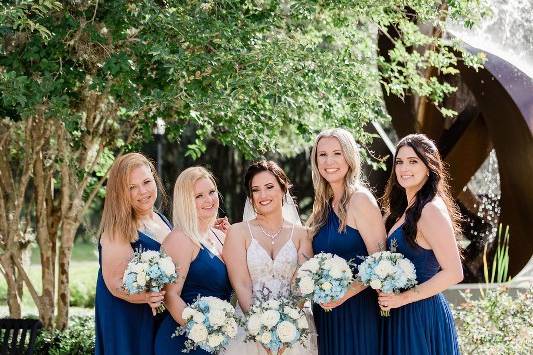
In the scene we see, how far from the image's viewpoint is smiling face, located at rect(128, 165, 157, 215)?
19.9 feet

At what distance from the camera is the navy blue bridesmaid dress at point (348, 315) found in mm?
5848

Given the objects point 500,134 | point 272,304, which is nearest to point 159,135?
point 500,134

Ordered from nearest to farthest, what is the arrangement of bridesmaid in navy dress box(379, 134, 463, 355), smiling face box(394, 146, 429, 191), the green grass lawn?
bridesmaid in navy dress box(379, 134, 463, 355) < smiling face box(394, 146, 429, 191) < the green grass lawn

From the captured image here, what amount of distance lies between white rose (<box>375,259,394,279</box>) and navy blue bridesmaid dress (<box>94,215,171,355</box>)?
1.55 m

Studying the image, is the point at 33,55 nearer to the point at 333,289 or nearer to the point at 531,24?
the point at 333,289

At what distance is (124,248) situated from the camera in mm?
5988

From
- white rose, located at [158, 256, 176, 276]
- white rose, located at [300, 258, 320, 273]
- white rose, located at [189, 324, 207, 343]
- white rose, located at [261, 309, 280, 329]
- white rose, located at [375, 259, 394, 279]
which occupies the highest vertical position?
white rose, located at [158, 256, 176, 276]

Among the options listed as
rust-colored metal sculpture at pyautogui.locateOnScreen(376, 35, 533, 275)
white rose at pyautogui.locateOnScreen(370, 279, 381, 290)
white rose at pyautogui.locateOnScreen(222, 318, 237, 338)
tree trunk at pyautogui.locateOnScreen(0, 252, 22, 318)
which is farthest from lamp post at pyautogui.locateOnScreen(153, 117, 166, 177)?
white rose at pyautogui.locateOnScreen(370, 279, 381, 290)

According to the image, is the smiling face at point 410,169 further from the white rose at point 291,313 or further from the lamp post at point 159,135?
the lamp post at point 159,135

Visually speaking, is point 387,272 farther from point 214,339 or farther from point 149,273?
point 149,273

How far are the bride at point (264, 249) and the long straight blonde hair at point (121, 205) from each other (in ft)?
2.09

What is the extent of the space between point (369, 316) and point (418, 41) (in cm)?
453

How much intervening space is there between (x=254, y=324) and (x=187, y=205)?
3.23 ft

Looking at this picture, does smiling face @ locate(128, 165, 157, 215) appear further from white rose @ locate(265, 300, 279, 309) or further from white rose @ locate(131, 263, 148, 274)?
white rose @ locate(265, 300, 279, 309)
